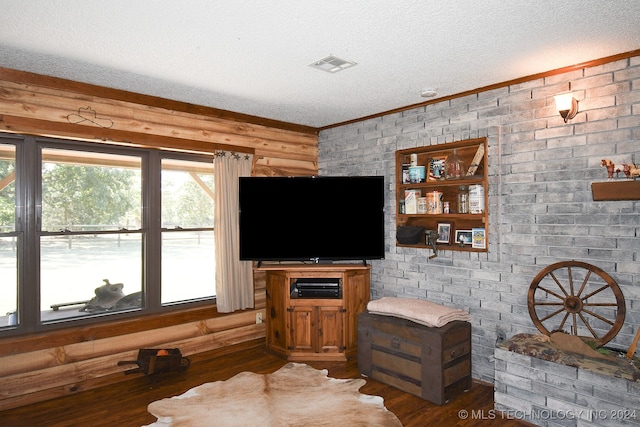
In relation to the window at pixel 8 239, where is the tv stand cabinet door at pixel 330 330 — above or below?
below

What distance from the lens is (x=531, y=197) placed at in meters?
3.26

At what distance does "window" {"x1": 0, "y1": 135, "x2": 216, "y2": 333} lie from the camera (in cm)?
327

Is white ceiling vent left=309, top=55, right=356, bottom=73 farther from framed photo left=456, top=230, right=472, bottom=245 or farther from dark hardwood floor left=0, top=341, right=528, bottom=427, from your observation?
dark hardwood floor left=0, top=341, right=528, bottom=427

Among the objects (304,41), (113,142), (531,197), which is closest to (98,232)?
(113,142)

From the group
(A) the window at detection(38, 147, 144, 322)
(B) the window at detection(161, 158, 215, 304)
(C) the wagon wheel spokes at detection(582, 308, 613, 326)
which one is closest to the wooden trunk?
(C) the wagon wheel spokes at detection(582, 308, 613, 326)

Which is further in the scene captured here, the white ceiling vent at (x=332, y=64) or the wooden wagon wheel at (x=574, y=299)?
the white ceiling vent at (x=332, y=64)

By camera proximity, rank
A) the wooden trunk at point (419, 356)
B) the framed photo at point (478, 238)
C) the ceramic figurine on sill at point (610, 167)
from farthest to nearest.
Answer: the framed photo at point (478, 238) → the wooden trunk at point (419, 356) → the ceramic figurine on sill at point (610, 167)

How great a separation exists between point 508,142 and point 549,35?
1.03 meters

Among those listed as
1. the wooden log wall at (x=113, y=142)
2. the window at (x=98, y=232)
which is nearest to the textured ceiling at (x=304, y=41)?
the wooden log wall at (x=113, y=142)

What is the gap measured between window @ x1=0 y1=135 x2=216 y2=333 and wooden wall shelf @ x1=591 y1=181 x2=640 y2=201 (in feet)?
11.5

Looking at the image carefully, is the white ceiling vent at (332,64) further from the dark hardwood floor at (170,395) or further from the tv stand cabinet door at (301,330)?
the dark hardwood floor at (170,395)

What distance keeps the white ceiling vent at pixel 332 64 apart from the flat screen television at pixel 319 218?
1.36 meters

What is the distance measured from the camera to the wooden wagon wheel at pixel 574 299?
→ 2.78m

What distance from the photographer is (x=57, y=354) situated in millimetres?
3330
